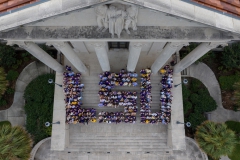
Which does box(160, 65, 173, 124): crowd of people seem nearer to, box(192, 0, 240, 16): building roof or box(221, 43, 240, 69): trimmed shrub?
box(221, 43, 240, 69): trimmed shrub

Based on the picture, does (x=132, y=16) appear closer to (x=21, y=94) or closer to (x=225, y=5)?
(x=225, y=5)

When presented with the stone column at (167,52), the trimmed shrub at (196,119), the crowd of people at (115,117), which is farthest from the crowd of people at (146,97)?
the trimmed shrub at (196,119)

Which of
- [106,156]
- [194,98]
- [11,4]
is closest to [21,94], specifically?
[106,156]

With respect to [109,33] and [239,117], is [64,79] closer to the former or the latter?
[109,33]

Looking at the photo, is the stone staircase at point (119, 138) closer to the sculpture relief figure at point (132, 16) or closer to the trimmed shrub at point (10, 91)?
the trimmed shrub at point (10, 91)

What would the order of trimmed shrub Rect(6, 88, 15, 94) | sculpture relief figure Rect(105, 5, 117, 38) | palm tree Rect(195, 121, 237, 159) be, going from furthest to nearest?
trimmed shrub Rect(6, 88, 15, 94) → palm tree Rect(195, 121, 237, 159) → sculpture relief figure Rect(105, 5, 117, 38)

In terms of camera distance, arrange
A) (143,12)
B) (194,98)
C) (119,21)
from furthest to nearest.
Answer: (194,98) < (143,12) < (119,21)

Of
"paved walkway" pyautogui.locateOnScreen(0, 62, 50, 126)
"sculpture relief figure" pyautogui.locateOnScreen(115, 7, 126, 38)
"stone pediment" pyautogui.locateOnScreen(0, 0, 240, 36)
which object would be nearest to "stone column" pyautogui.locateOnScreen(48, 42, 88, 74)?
"stone pediment" pyautogui.locateOnScreen(0, 0, 240, 36)
